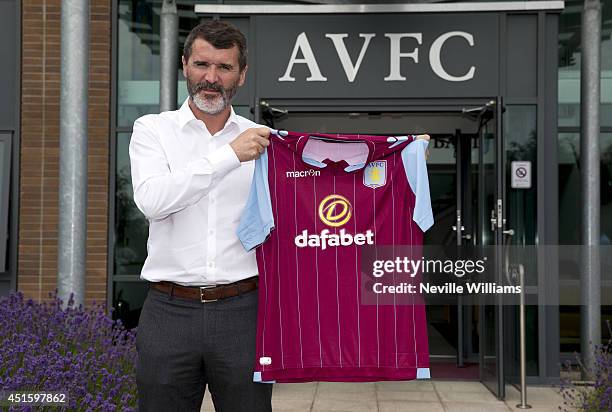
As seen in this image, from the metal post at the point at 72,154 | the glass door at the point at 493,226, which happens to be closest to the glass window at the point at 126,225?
the metal post at the point at 72,154

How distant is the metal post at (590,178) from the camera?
276 inches

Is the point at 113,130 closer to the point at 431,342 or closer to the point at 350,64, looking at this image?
the point at 350,64

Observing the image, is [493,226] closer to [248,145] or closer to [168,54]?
[168,54]

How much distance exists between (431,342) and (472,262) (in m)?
1.85

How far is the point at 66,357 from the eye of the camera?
393 centimetres

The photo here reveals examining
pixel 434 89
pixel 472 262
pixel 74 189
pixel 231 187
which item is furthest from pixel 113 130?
pixel 231 187

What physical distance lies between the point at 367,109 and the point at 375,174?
406 centimetres

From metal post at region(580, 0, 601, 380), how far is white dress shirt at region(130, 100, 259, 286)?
5.32 meters

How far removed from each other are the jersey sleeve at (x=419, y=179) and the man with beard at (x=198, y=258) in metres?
0.74

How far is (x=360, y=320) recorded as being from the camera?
2.99 metres

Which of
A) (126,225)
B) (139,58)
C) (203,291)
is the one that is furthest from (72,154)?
(203,291)

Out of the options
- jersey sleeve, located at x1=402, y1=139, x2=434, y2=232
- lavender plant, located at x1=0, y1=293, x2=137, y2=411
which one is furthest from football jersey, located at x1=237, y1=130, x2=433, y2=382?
lavender plant, located at x1=0, y1=293, x2=137, y2=411

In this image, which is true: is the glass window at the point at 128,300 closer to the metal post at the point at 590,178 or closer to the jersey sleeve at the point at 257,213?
the metal post at the point at 590,178

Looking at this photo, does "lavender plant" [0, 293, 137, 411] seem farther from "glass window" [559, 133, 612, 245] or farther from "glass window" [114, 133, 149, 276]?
"glass window" [559, 133, 612, 245]
